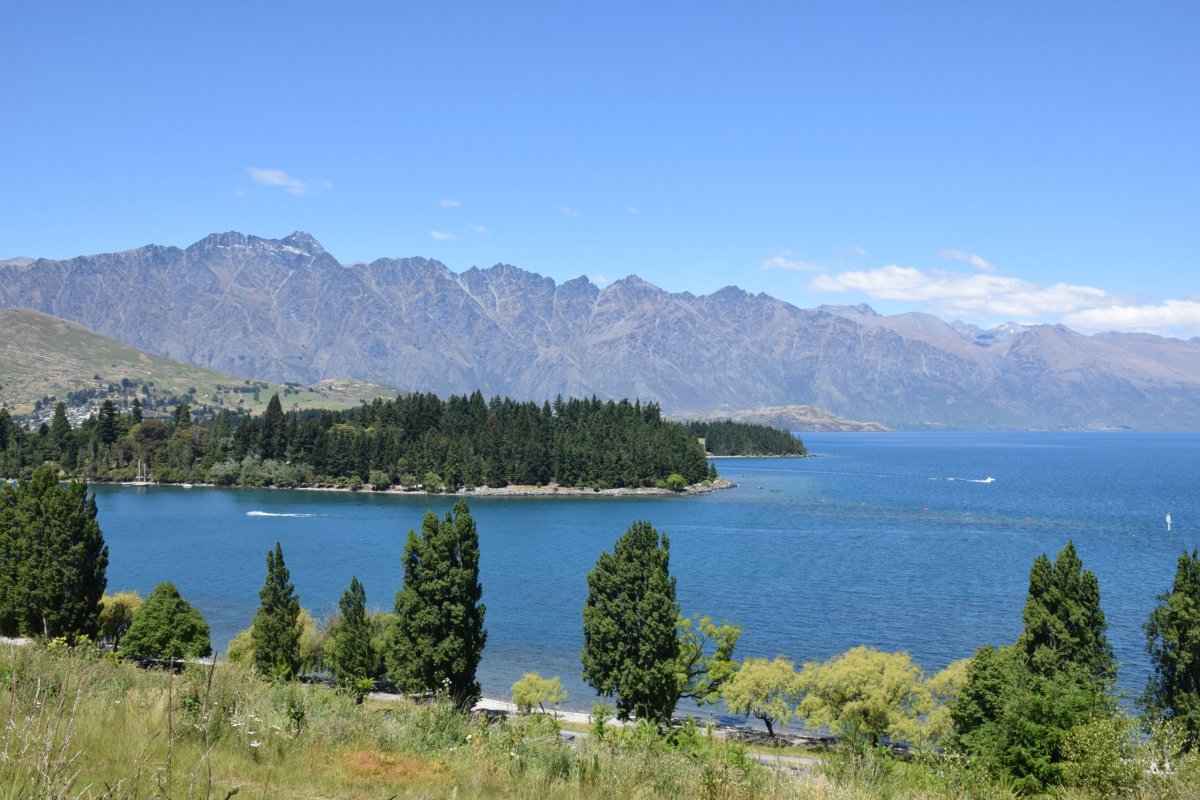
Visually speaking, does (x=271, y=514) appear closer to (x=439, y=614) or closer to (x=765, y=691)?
(x=439, y=614)

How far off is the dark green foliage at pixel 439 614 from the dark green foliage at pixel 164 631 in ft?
48.2

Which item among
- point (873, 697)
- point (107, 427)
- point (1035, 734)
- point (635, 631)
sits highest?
point (107, 427)

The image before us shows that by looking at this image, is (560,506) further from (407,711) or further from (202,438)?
(407,711)

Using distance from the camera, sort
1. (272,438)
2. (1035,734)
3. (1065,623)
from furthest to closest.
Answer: (272,438) < (1065,623) < (1035,734)

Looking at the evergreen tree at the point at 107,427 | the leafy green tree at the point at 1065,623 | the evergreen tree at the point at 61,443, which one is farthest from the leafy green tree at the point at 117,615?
the evergreen tree at the point at 107,427

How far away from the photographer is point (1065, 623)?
39531mm

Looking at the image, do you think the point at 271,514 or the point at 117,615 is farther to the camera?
the point at 271,514

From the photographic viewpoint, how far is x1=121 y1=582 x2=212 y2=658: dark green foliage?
50.8 m

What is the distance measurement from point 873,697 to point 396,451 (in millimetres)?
147384

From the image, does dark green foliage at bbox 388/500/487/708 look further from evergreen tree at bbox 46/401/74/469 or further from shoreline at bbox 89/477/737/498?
evergreen tree at bbox 46/401/74/469

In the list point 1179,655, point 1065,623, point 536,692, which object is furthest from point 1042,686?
point 536,692

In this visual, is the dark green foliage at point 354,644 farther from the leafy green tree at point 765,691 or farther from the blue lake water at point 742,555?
the leafy green tree at point 765,691

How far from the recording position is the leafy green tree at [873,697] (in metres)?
40.6

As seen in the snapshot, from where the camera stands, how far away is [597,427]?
620ft
